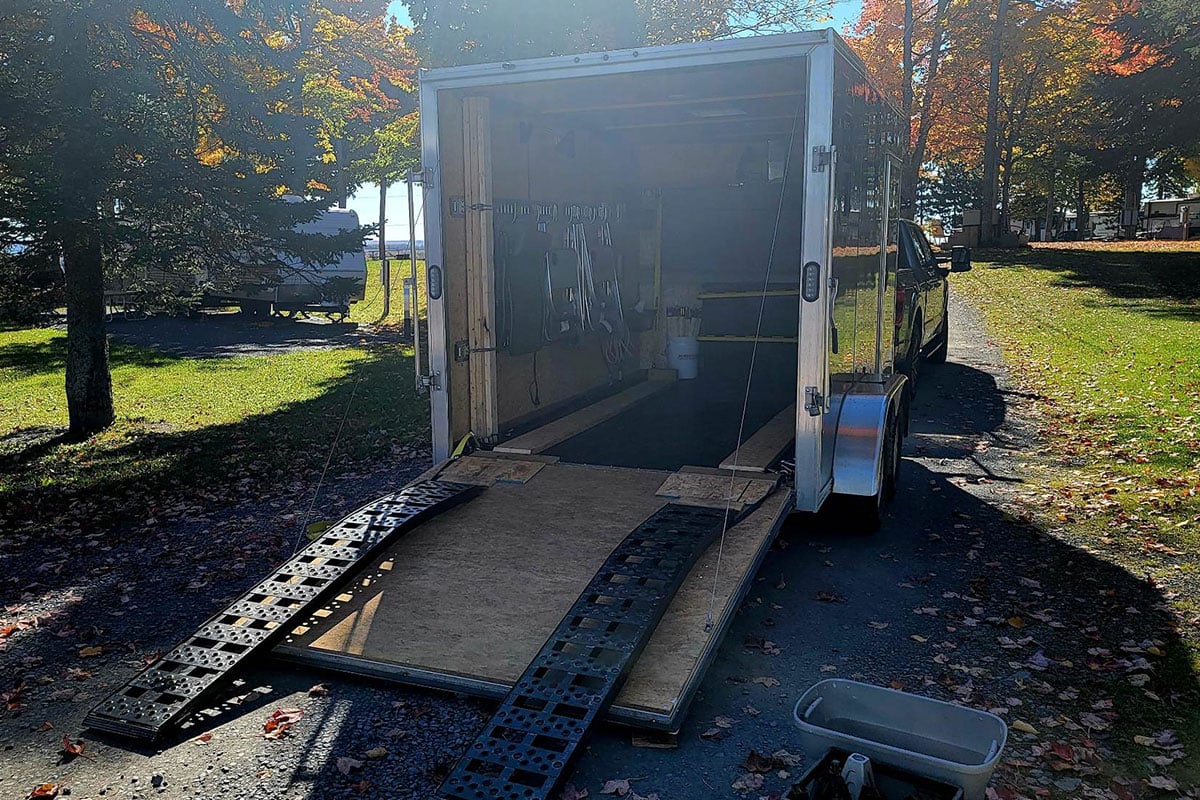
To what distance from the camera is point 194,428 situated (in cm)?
1001

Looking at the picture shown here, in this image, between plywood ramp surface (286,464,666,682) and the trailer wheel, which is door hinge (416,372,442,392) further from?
the trailer wheel

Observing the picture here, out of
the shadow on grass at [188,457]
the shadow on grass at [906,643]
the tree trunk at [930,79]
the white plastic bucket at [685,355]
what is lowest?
the shadow on grass at [906,643]

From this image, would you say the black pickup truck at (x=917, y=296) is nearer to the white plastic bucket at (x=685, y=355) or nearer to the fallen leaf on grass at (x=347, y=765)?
the white plastic bucket at (x=685, y=355)

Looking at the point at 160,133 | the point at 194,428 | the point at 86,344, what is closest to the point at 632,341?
the point at 194,428

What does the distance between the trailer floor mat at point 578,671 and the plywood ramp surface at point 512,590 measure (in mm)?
105

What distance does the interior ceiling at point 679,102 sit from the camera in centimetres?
683

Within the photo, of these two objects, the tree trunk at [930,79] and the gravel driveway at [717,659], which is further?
the tree trunk at [930,79]

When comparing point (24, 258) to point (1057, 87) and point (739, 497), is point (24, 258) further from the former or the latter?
point (1057, 87)

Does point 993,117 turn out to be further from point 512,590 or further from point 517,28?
point 512,590

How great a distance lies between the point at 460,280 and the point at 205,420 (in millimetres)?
5363

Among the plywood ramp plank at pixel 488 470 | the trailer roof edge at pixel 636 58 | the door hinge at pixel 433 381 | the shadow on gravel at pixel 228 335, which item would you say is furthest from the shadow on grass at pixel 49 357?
the trailer roof edge at pixel 636 58

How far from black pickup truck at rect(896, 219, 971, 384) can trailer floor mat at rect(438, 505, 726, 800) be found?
5.17 meters

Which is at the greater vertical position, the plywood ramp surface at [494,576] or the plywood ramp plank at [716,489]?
the plywood ramp plank at [716,489]

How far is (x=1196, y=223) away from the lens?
35.7 m
